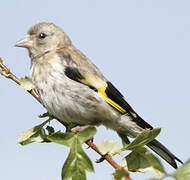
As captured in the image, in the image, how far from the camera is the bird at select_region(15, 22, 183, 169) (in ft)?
15.0

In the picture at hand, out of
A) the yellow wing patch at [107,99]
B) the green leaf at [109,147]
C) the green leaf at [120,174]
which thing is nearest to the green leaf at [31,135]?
the green leaf at [109,147]

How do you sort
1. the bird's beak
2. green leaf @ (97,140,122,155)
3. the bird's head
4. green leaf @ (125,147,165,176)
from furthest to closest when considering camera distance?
the bird's head
the bird's beak
green leaf @ (97,140,122,155)
green leaf @ (125,147,165,176)

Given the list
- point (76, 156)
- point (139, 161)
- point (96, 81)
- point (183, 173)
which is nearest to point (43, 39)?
point (96, 81)

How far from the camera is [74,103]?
4629 mm

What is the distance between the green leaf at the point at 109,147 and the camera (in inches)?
122

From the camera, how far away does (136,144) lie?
283cm

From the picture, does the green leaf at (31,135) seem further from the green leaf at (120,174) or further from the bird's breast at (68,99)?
the green leaf at (120,174)

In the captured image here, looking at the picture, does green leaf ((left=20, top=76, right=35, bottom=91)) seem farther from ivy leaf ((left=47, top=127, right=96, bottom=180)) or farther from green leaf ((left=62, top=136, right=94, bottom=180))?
green leaf ((left=62, top=136, right=94, bottom=180))

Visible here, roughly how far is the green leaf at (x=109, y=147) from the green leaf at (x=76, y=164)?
53 centimetres

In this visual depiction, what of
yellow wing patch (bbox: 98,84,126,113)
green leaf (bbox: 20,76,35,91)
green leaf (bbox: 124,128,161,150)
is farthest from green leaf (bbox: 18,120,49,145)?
yellow wing patch (bbox: 98,84,126,113)

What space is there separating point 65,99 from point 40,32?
1645 millimetres

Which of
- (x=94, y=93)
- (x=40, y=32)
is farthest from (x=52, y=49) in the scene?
(x=94, y=93)

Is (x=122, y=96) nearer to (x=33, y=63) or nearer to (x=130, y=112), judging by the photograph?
(x=130, y=112)

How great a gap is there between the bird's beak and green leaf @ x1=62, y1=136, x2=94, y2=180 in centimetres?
317
